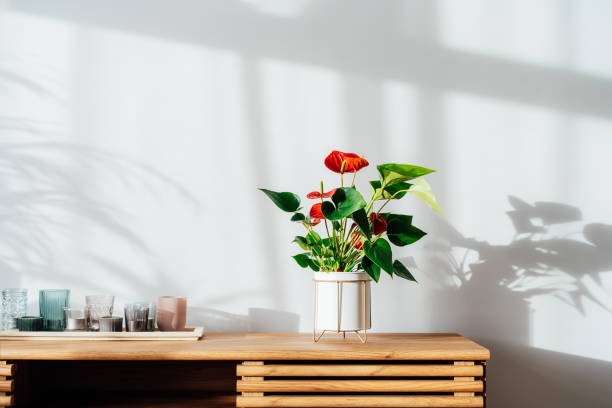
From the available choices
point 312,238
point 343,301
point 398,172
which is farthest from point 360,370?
point 398,172

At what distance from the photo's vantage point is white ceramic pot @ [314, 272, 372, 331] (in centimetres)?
150

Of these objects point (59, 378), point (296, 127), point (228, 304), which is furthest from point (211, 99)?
point (59, 378)

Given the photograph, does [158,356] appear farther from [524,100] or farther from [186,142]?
[524,100]

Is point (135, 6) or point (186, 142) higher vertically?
point (135, 6)

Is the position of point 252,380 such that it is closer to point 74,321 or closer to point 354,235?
point 354,235

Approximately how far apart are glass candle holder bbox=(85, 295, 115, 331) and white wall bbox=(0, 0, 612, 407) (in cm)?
20

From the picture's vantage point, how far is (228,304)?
6.05ft

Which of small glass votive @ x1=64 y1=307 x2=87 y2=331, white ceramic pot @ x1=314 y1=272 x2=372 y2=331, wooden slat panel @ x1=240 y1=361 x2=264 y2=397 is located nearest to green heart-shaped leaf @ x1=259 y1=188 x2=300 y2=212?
white ceramic pot @ x1=314 y1=272 x2=372 y2=331

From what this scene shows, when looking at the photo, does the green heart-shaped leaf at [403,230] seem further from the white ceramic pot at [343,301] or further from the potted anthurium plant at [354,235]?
the white ceramic pot at [343,301]

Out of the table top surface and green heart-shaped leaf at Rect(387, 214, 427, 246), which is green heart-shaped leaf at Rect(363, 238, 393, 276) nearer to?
green heart-shaped leaf at Rect(387, 214, 427, 246)

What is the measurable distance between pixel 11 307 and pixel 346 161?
1107 millimetres

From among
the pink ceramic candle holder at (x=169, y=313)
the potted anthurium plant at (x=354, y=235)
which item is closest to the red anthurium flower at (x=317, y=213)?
the potted anthurium plant at (x=354, y=235)

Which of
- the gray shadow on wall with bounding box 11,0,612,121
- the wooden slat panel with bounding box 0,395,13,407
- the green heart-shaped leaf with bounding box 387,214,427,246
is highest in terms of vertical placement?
the gray shadow on wall with bounding box 11,0,612,121

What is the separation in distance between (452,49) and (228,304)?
3.86 ft
